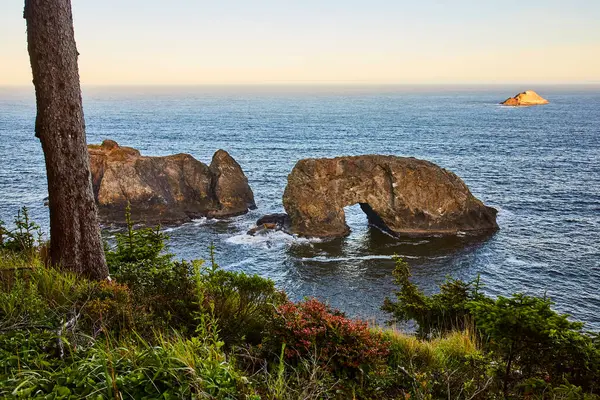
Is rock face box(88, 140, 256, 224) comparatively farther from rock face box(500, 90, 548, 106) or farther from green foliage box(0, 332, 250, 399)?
rock face box(500, 90, 548, 106)

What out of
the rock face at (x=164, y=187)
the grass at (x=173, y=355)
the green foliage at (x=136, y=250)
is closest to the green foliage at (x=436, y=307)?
the grass at (x=173, y=355)

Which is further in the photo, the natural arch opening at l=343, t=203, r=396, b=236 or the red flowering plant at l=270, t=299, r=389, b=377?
the natural arch opening at l=343, t=203, r=396, b=236

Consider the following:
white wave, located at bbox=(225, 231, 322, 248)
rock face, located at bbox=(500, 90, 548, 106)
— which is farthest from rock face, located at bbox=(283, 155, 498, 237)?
rock face, located at bbox=(500, 90, 548, 106)

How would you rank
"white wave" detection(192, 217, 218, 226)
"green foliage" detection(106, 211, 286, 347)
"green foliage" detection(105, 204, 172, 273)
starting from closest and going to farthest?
"green foliage" detection(106, 211, 286, 347) < "green foliage" detection(105, 204, 172, 273) < "white wave" detection(192, 217, 218, 226)

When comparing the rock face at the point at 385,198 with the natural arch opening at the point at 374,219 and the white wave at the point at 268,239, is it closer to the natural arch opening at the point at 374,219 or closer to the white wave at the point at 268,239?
the natural arch opening at the point at 374,219

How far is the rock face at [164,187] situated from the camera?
143ft

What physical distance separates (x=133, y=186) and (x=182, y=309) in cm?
3881

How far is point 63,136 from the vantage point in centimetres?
924

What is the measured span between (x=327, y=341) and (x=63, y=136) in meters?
6.29

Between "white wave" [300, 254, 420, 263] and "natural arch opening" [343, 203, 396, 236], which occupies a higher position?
"natural arch opening" [343, 203, 396, 236]

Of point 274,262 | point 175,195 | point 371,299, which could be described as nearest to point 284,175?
point 175,195

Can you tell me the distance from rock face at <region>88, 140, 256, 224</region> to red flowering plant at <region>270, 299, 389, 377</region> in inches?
1491

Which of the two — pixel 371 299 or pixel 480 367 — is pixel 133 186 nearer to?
pixel 371 299

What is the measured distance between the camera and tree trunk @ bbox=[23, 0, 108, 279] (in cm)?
893
